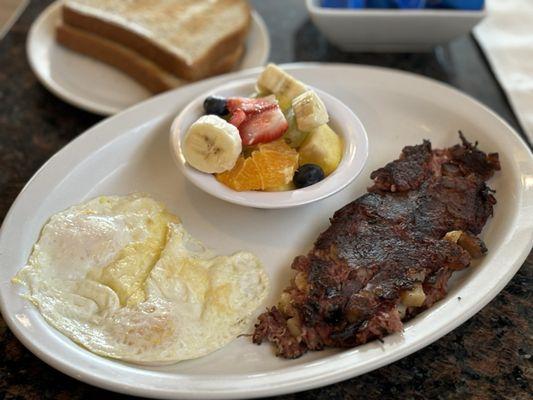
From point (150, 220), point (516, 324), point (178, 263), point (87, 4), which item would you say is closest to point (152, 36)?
point (87, 4)

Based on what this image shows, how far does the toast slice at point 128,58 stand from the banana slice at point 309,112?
851 mm

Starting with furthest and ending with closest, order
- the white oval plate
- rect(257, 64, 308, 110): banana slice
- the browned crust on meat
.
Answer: rect(257, 64, 308, 110): banana slice < the browned crust on meat < the white oval plate

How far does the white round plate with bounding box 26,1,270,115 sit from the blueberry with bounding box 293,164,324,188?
0.94 metres

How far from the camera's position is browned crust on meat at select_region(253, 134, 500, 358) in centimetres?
160

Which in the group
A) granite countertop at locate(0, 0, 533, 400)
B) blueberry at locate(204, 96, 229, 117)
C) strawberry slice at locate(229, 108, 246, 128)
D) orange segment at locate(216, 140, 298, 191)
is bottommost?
granite countertop at locate(0, 0, 533, 400)

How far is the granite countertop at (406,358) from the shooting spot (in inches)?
64.1

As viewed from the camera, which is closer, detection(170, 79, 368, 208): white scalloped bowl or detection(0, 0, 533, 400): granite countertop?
detection(0, 0, 533, 400): granite countertop

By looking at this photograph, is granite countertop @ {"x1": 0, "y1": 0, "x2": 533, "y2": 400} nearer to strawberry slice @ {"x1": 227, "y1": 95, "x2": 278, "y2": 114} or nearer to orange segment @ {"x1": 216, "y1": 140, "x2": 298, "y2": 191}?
orange segment @ {"x1": 216, "y1": 140, "x2": 298, "y2": 191}

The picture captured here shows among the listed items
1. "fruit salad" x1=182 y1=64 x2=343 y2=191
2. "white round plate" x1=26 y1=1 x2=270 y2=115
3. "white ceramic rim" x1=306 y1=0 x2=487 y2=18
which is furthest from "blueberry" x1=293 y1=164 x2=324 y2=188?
"white ceramic rim" x1=306 y1=0 x2=487 y2=18

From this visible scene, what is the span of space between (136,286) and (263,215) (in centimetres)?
52

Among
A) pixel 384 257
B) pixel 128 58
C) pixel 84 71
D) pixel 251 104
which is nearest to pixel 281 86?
pixel 251 104

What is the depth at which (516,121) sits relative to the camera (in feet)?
8.47

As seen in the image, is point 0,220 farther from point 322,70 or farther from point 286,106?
point 322,70

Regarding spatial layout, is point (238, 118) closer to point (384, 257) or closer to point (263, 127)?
point (263, 127)
